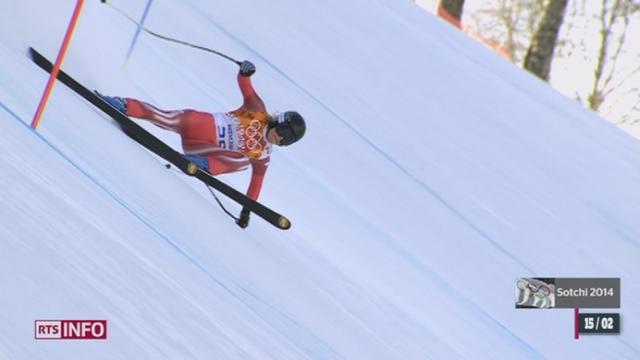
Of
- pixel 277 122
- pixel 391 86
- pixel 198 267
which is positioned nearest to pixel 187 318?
pixel 198 267

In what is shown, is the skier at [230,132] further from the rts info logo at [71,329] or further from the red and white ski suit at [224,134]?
the rts info logo at [71,329]

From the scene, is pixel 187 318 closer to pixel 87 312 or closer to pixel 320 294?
pixel 87 312

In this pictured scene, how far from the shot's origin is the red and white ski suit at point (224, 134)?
4.29m

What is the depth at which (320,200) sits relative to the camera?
5105 mm

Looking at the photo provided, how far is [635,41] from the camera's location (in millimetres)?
12867

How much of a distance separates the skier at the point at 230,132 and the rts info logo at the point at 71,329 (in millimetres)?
831

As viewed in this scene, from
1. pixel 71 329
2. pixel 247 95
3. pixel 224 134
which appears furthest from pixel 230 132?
pixel 71 329

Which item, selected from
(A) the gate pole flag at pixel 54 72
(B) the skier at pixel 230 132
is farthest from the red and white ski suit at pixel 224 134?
(A) the gate pole flag at pixel 54 72

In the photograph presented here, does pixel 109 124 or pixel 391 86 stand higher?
pixel 391 86

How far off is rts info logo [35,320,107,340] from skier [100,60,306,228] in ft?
2.73

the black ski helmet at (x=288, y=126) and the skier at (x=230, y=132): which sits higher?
the black ski helmet at (x=288, y=126)

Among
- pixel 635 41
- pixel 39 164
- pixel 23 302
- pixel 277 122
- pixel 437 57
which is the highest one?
pixel 635 41

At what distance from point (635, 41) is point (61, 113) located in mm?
9494

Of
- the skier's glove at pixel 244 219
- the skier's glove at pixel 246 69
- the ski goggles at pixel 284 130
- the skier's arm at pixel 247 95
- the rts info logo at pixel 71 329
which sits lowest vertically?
the rts info logo at pixel 71 329
